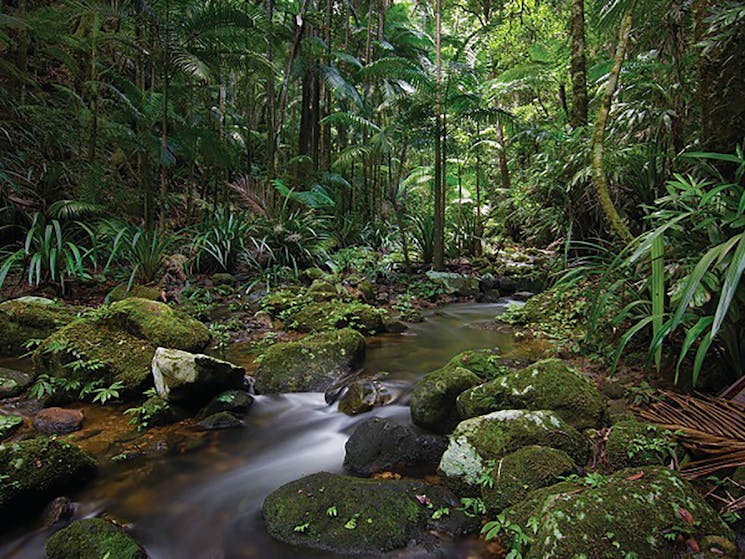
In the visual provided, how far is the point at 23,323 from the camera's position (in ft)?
12.3

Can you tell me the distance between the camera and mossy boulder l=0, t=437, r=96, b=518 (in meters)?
1.88

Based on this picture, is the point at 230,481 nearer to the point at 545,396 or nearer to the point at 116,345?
the point at 116,345

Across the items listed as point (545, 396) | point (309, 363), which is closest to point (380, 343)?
point (309, 363)

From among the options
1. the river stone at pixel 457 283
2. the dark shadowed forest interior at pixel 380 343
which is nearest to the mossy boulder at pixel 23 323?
the dark shadowed forest interior at pixel 380 343

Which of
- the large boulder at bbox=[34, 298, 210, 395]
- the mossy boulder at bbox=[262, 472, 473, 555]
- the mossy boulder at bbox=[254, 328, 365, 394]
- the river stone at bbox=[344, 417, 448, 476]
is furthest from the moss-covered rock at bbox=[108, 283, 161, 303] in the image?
the mossy boulder at bbox=[262, 472, 473, 555]

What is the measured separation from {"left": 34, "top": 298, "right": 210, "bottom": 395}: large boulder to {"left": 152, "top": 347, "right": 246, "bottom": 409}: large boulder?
33cm

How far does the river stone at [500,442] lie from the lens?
1997 millimetres

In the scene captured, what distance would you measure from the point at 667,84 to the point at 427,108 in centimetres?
315

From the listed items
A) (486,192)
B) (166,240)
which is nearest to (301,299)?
(166,240)

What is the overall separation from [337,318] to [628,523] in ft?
11.4

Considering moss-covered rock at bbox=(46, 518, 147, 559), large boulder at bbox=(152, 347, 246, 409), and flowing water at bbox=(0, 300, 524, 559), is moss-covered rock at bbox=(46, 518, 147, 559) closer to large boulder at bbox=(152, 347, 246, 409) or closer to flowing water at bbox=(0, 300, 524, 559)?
flowing water at bbox=(0, 300, 524, 559)

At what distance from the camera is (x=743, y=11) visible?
2.36 metres

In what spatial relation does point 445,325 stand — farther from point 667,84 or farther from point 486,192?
point 486,192

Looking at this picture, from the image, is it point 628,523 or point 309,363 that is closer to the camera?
point 628,523
